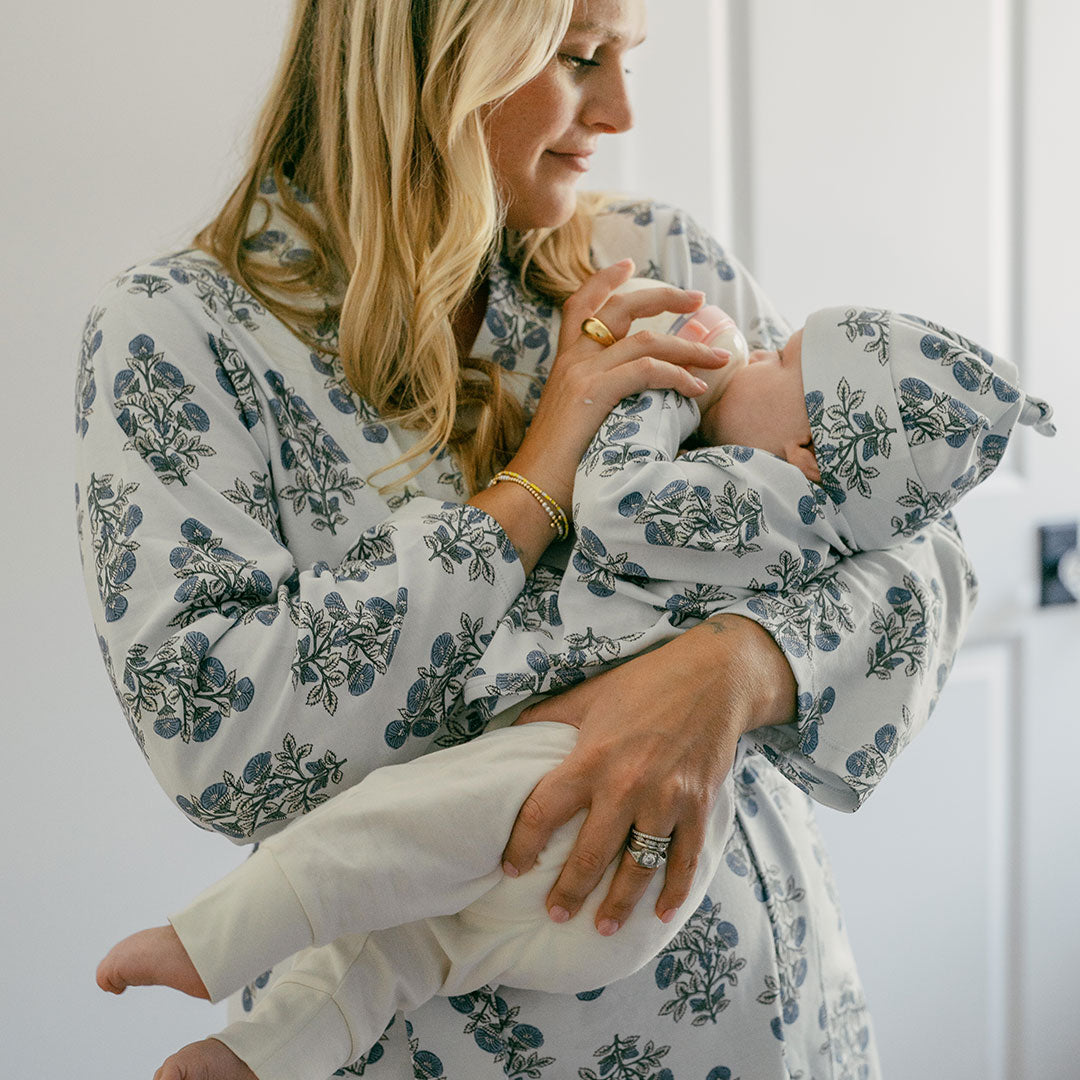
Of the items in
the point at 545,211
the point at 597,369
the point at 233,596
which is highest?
the point at 545,211

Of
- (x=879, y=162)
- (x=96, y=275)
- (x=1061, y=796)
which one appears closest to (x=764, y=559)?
(x=96, y=275)

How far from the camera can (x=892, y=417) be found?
37.1 inches

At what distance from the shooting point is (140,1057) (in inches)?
55.9

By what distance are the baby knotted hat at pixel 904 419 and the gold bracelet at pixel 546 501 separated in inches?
9.0

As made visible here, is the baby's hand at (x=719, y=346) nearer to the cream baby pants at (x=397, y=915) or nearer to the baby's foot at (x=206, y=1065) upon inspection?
the cream baby pants at (x=397, y=915)

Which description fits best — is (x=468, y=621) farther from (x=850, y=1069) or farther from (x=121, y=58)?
(x=121, y=58)

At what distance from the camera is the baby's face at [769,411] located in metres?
1.00

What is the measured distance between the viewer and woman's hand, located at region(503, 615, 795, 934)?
2.74 feet

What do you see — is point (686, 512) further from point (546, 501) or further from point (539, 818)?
point (539, 818)

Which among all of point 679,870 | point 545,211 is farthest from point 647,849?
point 545,211

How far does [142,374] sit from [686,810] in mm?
544

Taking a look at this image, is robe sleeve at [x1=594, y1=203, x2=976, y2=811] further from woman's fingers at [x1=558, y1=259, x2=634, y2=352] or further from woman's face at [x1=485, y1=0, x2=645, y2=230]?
woman's face at [x1=485, y1=0, x2=645, y2=230]

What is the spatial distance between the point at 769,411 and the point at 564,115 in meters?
0.33

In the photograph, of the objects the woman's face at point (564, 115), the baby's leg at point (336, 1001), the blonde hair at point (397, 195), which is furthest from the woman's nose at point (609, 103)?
the baby's leg at point (336, 1001)
